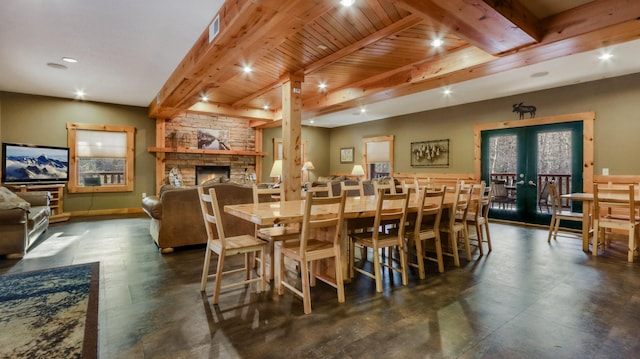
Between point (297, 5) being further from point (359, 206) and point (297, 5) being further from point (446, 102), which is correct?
point (446, 102)

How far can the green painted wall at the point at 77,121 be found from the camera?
253 inches

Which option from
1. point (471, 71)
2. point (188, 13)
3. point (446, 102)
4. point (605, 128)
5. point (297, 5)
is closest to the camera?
point (297, 5)

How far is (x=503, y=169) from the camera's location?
264 inches

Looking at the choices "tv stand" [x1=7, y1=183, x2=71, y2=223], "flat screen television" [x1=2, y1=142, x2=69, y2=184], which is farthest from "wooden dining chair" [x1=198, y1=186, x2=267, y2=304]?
"flat screen television" [x1=2, y1=142, x2=69, y2=184]

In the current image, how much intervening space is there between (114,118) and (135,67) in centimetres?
323

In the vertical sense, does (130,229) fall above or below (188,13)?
below

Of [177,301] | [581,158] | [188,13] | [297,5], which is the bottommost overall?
[177,301]

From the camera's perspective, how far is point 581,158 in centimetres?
559

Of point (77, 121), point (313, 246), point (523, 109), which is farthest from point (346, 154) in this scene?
point (313, 246)

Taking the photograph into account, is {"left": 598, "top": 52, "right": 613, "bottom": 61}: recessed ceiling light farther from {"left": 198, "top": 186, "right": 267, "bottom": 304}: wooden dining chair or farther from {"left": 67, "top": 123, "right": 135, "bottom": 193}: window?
{"left": 67, "top": 123, "right": 135, "bottom": 193}: window

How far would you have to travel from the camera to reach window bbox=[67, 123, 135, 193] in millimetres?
6965

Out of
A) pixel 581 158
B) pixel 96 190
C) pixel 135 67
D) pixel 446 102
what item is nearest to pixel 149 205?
pixel 135 67

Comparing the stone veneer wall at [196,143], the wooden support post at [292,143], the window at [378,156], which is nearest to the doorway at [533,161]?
the window at [378,156]

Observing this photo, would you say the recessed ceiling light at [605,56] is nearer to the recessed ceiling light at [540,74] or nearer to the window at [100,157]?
the recessed ceiling light at [540,74]
